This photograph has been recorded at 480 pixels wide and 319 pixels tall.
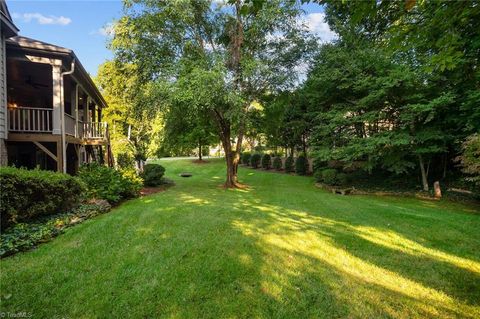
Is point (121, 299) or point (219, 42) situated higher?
point (219, 42)

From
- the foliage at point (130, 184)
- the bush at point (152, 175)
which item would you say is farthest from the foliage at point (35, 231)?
the bush at point (152, 175)

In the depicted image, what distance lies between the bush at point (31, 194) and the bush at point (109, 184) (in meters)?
1.31

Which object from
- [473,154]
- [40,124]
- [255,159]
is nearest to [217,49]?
[40,124]

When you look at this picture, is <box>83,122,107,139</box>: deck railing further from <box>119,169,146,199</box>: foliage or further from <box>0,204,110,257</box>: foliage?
<box>0,204,110,257</box>: foliage

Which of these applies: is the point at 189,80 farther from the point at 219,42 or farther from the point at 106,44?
the point at 106,44

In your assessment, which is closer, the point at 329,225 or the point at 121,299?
the point at 121,299

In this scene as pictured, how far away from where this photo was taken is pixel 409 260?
14.6 feet

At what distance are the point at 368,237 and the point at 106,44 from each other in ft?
41.6

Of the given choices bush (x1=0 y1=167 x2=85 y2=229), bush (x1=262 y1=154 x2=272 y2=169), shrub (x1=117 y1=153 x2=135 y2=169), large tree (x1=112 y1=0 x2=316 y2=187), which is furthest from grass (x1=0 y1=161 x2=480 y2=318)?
bush (x1=262 y1=154 x2=272 y2=169)

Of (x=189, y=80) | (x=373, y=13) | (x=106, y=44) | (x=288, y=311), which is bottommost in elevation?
(x=288, y=311)

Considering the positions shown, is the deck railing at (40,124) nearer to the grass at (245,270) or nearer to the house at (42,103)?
the house at (42,103)

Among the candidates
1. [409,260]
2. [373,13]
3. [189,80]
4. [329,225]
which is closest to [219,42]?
[189,80]

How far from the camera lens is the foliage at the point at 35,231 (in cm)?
446

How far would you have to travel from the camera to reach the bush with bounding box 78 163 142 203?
8.37 meters
